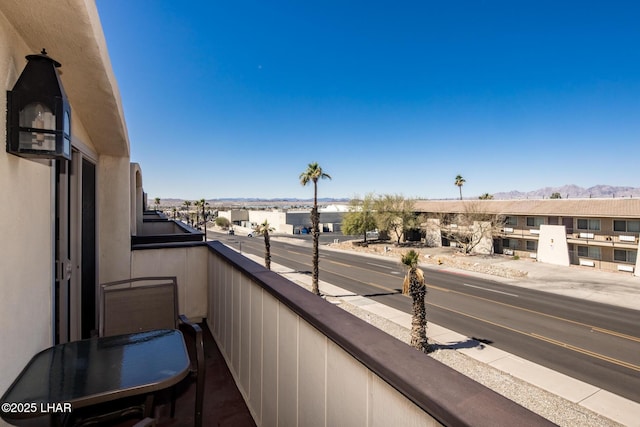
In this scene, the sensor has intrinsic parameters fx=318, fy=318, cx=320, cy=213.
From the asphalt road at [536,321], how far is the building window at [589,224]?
45.1 feet

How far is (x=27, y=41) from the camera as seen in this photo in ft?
6.10

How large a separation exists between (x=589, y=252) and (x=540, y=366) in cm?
2522

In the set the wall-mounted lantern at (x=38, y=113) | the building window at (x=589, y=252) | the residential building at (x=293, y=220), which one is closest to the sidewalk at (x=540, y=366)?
the building window at (x=589, y=252)

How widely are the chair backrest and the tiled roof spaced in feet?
117

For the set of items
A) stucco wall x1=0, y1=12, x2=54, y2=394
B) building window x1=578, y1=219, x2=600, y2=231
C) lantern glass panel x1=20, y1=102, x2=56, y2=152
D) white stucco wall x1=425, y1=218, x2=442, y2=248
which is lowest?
white stucco wall x1=425, y1=218, x2=442, y2=248

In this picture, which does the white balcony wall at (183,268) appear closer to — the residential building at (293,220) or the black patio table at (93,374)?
the black patio table at (93,374)

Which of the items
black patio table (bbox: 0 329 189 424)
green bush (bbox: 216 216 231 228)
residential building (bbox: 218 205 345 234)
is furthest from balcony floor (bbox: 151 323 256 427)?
green bush (bbox: 216 216 231 228)

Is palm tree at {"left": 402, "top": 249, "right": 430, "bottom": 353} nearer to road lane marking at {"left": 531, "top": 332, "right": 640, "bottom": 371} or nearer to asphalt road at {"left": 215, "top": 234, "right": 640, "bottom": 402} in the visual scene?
asphalt road at {"left": 215, "top": 234, "right": 640, "bottom": 402}

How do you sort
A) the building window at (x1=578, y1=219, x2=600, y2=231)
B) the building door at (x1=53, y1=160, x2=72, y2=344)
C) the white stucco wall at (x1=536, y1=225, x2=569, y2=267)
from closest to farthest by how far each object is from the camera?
the building door at (x1=53, y1=160, x2=72, y2=344), the building window at (x1=578, y1=219, x2=600, y2=231), the white stucco wall at (x1=536, y1=225, x2=569, y2=267)

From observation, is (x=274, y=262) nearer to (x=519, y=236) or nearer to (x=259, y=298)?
(x=519, y=236)

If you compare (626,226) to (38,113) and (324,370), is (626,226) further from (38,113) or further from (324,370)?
(38,113)

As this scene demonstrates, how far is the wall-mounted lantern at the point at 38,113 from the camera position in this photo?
1.67 m

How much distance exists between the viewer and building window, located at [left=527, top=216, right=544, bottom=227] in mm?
33094

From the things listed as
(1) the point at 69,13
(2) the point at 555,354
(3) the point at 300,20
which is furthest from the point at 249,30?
(2) the point at 555,354
